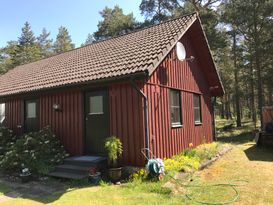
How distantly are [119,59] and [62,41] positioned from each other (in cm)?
3984

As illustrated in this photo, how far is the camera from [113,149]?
23.1 ft

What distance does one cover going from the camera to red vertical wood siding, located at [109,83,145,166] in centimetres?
746

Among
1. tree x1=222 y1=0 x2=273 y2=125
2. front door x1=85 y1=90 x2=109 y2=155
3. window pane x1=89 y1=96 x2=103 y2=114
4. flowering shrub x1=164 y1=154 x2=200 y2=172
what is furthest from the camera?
tree x1=222 y1=0 x2=273 y2=125

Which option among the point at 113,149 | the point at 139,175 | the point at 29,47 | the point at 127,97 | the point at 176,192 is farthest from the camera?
the point at 29,47

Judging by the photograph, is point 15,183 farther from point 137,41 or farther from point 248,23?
point 248,23

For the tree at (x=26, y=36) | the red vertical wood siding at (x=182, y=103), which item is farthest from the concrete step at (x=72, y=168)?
the tree at (x=26, y=36)

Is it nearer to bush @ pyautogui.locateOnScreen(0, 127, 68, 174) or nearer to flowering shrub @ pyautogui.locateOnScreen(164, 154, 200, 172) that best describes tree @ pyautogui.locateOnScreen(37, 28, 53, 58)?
bush @ pyautogui.locateOnScreen(0, 127, 68, 174)

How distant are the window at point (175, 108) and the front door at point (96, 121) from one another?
7.99 ft

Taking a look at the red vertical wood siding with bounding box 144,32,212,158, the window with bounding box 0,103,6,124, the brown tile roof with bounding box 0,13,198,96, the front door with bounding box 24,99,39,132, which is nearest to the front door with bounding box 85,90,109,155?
the brown tile roof with bounding box 0,13,198,96

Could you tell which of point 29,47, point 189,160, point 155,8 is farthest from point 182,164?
point 29,47

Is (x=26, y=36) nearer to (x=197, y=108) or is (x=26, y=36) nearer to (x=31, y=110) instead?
(x=31, y=110)

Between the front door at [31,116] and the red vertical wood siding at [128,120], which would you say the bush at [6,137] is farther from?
the red vertical wood siding at [128,120]

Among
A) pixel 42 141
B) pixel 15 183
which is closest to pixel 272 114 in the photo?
pixel 42 141

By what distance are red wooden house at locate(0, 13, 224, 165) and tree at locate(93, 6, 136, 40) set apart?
16735mm
